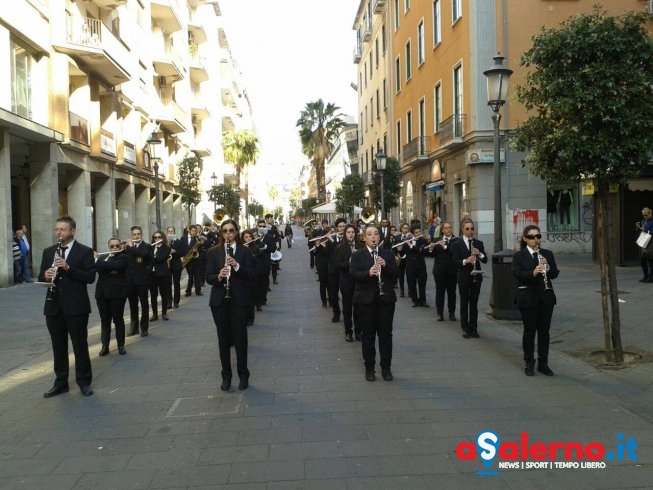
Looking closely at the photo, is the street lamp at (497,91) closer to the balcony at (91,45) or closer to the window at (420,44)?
the balcony at (91,45)

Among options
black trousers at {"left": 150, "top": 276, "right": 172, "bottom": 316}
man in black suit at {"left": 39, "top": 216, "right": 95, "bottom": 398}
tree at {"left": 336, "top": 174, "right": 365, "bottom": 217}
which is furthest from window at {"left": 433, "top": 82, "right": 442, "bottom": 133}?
man in black suit at {"left": 39, "top": 216, "right": 95, "bottom": 398}

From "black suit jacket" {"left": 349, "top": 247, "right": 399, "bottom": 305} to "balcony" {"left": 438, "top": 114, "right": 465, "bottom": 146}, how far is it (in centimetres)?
1816

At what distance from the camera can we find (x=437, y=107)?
28500 millimetres

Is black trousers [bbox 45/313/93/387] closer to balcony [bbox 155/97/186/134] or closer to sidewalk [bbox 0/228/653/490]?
sidewalk [bbox 0/228/653/490]

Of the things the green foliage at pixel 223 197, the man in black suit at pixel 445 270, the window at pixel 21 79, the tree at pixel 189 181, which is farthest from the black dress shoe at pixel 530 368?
the green foliage at pixel 223 197

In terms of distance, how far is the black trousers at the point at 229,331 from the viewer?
6512 millimetres

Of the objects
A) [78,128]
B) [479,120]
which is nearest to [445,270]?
[479,120]

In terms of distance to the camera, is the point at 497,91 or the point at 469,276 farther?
the point at 497,91

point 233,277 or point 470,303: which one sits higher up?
point 233,277

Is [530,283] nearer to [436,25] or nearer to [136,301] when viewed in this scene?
[136,301]

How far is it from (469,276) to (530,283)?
2.46m

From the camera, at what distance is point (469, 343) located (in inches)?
347

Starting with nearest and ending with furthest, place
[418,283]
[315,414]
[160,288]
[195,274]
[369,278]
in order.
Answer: [315,414], [369,278], [160,288], [418,283], [195,274]

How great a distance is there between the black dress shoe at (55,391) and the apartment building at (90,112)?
38.1 feet
